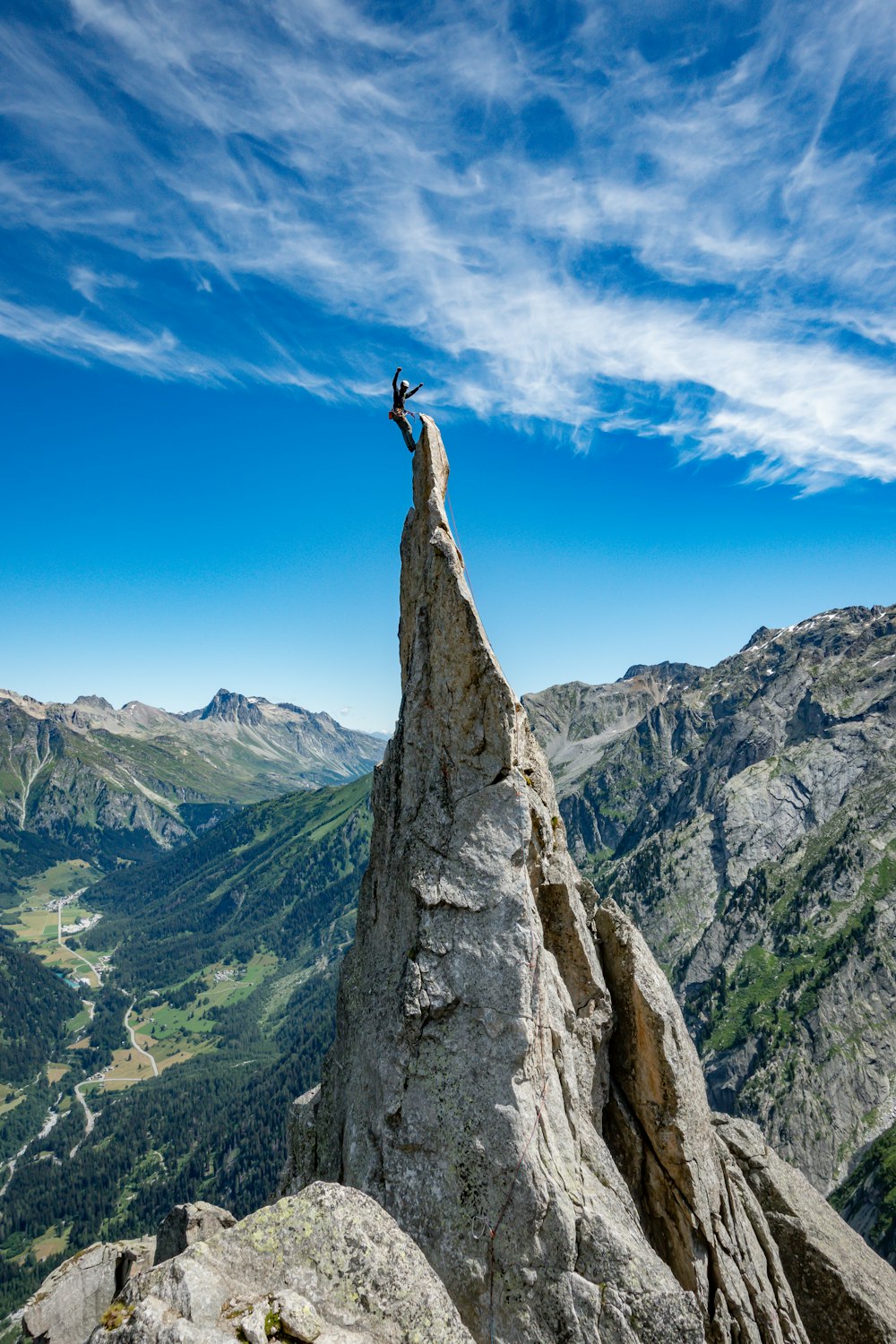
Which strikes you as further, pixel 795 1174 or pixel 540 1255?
pixel 795 1174

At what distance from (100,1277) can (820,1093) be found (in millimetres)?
202096

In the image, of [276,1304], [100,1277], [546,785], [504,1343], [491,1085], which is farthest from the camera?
[100,1277]

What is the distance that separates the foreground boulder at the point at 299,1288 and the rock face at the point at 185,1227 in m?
27.9

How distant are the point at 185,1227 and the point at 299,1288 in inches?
1186

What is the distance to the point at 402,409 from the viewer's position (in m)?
28.2

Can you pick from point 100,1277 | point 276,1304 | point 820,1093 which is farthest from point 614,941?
point 820,1093

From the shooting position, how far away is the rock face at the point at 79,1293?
1180 inches

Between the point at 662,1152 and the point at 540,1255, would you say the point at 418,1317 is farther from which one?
the point at 662,1152

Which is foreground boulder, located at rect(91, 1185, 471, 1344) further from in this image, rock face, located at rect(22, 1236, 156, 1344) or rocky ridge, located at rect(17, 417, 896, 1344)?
rock face, located at rect(22, 1236, 156, 1344)

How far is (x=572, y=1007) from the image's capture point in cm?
2220

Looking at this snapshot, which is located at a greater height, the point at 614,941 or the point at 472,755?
the point at 472,755

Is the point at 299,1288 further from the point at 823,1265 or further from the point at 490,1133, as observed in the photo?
the point at 823,1265

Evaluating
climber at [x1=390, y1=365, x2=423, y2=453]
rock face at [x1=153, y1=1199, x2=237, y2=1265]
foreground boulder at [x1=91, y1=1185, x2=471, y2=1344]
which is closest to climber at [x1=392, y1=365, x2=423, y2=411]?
climber at [x1=390, y1=365, x2=423, y2=453]

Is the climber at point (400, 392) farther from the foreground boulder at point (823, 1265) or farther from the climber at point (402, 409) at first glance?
the foreground boulder at point (823, 1265)
